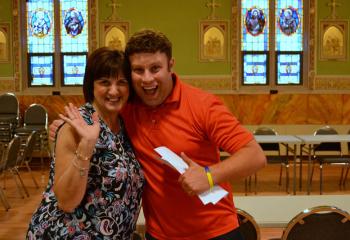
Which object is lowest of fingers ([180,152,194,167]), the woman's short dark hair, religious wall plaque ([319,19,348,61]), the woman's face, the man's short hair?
fingers ([180,152,194,167])

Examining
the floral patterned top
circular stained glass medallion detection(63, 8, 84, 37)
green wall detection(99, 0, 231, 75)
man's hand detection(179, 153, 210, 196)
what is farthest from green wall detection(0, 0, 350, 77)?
man's hand detection(179, 153, 210, 196)

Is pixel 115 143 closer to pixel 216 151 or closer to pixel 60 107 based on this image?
pixel 216 151

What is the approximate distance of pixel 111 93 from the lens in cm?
191

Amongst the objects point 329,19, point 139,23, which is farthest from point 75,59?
point 329,19

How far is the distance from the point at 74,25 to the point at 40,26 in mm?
723

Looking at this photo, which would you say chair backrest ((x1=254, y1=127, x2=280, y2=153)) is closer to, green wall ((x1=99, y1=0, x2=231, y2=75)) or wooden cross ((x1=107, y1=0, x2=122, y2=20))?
green wall ((x1=99, y1=0, x2=231, y2=75))

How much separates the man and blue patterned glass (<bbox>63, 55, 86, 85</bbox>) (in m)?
8.84

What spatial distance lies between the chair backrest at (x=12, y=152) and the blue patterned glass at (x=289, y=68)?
5.90 meters

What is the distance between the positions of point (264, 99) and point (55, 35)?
458 cm

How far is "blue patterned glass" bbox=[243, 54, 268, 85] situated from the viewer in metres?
10.5

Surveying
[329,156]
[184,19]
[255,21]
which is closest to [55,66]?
[184,19]

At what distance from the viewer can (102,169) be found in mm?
1814

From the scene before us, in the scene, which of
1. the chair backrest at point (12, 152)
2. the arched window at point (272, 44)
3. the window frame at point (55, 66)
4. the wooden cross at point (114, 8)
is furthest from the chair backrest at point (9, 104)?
the arched window at point (272, 44)

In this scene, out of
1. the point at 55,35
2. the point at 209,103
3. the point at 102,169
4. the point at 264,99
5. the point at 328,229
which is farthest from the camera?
the point at 55,35
